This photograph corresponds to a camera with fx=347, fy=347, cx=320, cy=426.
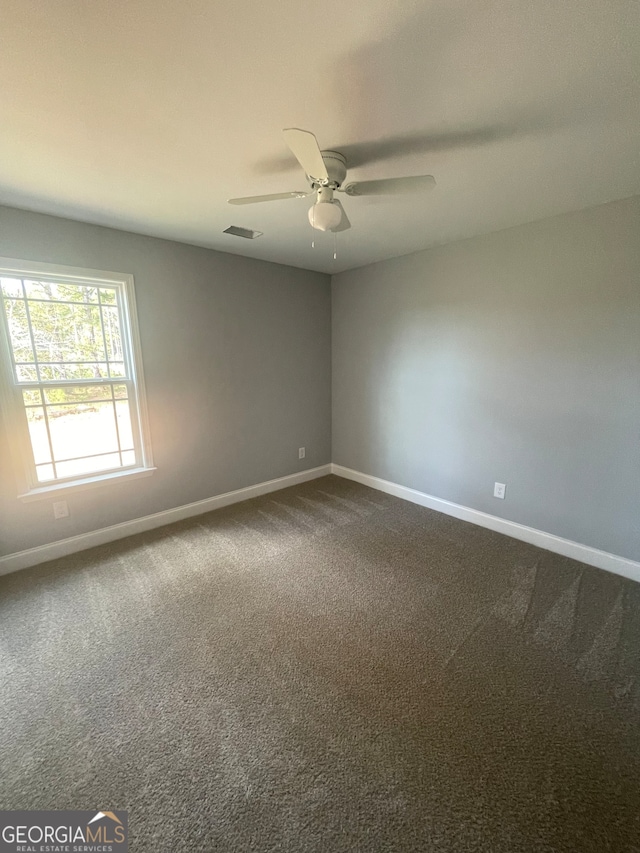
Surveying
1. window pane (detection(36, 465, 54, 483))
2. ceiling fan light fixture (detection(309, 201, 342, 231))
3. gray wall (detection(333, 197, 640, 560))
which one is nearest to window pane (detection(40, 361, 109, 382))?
window pane (detection(36, 465, 54, 483))

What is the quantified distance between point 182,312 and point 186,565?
6.65ft

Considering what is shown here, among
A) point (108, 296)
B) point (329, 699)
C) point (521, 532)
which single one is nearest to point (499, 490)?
point (521, 532)

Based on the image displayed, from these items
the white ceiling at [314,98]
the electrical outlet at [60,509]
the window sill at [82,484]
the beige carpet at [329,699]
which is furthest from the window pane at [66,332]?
the beige carpet at [329,699]

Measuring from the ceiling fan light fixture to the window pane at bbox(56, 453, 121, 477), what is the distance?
238cm

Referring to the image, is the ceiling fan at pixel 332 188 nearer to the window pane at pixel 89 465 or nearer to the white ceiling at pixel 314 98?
the white ceiling at pixel 314 98

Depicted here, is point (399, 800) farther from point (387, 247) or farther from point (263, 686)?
point (387, 247)

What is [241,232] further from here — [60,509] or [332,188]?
[60,509]

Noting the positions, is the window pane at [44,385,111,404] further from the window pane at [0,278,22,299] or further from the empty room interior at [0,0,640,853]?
the window pane at [0,278,22,299]

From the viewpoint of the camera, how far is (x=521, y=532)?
277 centimetres

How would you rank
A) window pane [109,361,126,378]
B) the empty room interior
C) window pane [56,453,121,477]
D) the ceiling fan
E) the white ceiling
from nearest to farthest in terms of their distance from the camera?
1. the white ceiling
2. the empty room interior
3. the ceiling fan
4. window pane [56,453,121,477]
5. window pane [109,361,126,378]

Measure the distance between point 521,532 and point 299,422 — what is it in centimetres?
236

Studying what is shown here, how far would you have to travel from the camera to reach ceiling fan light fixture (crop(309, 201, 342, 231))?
1.55 m

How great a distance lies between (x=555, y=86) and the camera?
1246mm

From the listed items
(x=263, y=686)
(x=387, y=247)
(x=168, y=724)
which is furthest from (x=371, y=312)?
(x=168, y=724)
